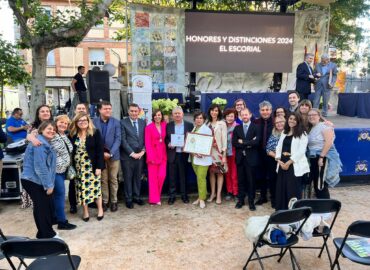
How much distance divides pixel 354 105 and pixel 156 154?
29.0ft

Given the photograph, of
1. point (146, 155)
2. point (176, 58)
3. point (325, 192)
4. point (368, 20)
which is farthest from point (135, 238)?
point (368, 20)

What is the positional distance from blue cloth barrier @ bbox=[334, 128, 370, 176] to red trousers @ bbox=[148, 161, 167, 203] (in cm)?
334

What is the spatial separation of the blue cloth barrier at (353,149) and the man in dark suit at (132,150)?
3683mm

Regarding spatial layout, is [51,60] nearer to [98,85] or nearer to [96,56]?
[96,56]

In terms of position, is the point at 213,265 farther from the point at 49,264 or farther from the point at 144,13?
the point at 144,13

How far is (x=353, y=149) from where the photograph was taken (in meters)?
5.98

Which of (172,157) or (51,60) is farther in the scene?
(51,60)

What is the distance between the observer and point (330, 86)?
8398 mm

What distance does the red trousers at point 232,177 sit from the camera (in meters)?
5.30

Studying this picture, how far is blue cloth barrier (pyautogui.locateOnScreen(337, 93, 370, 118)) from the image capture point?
10523mm

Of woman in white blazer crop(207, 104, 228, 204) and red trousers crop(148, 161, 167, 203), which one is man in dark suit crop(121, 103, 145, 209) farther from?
woman in white blazer crop(207, 104, 228, 204)

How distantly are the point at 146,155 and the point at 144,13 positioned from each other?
23.7 feet

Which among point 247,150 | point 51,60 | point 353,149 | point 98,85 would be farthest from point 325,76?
point 51,60

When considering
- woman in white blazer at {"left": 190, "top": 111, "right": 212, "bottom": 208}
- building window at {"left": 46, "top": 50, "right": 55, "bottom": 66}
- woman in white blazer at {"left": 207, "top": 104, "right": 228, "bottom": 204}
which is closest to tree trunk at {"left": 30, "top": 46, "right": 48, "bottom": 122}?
woman in white blazer at {"left": 190, "top": 111, "right": 212, "bottom": 208}
